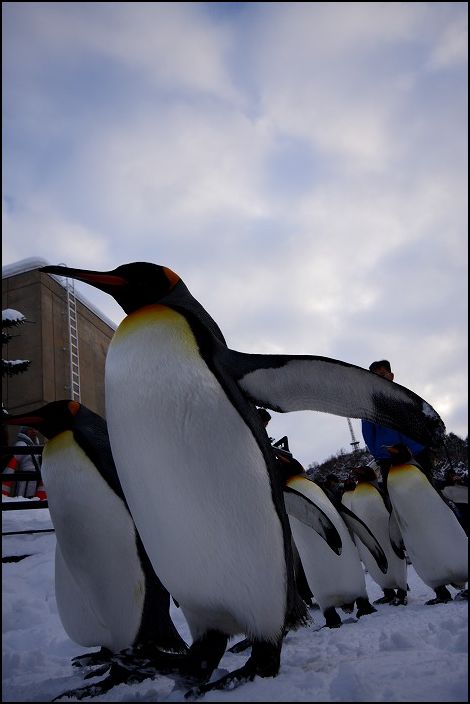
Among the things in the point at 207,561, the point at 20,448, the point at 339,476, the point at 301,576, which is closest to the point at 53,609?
the point at 20,448

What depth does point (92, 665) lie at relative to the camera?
1.87 meters

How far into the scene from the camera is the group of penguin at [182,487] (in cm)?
138

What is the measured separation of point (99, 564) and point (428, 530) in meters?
2.34

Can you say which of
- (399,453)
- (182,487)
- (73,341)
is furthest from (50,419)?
(73,341)

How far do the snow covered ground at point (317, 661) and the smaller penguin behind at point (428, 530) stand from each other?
283 millimetres

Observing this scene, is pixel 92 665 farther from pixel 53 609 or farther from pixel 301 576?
pixel 301 576

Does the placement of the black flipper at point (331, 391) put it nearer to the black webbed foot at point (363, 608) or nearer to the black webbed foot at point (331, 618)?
the black webbed foot at point (331, 618)

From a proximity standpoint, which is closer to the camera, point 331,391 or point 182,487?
point 182,487

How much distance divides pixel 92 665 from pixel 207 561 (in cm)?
90

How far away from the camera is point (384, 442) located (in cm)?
377

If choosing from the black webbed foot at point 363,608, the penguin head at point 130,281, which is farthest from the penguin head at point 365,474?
the penguin head at point 130,281

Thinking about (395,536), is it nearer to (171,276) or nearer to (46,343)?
(171,276)

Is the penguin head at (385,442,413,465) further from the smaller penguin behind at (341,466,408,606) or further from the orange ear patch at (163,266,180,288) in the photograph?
the orange ear patch at (163,266,180,288)

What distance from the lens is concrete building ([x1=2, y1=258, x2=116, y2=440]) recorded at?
10.6 meters
